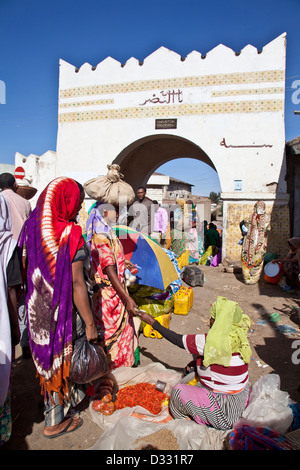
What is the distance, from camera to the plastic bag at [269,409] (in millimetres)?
2213

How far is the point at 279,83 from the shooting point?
27.3 feet

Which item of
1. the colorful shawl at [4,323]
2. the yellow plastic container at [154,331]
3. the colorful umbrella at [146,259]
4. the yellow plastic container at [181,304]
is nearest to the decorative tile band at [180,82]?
the yellow plastic container at [181,304]

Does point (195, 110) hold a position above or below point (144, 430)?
above

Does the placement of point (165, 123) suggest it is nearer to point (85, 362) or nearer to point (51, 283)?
point (51, 283)

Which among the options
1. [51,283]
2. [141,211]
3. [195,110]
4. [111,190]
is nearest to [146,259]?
[111,190]

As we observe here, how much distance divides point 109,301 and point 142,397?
0.85 meters

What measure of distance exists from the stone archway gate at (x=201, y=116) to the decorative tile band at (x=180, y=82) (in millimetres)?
26

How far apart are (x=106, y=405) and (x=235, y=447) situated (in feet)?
3.43

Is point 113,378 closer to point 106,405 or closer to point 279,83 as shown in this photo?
point 106,405

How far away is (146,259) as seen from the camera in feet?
13.0

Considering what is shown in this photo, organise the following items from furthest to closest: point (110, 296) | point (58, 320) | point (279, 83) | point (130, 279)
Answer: point (279, 83)
point (130, 279)
point (110, 296)
point (58, 320)

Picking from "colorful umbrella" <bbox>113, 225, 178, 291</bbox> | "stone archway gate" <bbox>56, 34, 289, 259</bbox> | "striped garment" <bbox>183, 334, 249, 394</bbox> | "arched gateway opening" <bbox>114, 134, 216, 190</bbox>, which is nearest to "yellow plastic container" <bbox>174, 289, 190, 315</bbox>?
"colorful umbrella" <bbox>113, 225, 178, 291</bbox>

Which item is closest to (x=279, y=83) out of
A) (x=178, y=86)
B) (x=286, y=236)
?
(x=178, y=86)

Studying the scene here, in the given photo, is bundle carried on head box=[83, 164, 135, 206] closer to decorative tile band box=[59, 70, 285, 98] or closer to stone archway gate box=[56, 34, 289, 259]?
stone archway gate box=[56, 34, 289, 259]
